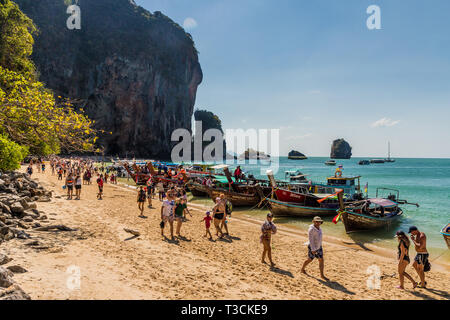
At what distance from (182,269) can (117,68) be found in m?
80.4

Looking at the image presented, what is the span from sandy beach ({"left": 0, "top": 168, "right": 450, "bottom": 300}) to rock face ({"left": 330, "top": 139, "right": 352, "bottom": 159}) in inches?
7593

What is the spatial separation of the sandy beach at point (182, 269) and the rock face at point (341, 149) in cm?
19285

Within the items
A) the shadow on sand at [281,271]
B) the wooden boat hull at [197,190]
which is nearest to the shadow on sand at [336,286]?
the shadow on sand at [281,271]

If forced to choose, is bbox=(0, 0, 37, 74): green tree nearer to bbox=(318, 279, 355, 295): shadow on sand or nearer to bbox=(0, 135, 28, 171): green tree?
bbox=(0, 135, 28, 171): green tree

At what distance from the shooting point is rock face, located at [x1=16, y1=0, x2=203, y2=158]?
6831 cm

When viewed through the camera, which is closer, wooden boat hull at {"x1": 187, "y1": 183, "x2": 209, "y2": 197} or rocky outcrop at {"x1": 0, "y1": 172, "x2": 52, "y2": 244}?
rocky outcrop at {"x1": 0, "y1": 172, "x2": 52, "y2": 244}

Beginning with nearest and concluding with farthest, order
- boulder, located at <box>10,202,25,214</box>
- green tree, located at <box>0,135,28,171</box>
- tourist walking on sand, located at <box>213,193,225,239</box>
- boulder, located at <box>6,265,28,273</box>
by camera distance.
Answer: boulder, located at <box>6,265,28,273</box>
boulder, located at <box>10,202,25,214</box>
tourist walking on sand, located at <box>213,193,225,239</box>
green tree, located at <box>0,135,28,171</box>

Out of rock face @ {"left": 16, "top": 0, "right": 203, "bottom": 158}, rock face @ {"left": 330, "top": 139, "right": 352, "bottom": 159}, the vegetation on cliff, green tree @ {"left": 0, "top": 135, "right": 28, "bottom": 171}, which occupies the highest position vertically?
rock face @ {"left": 16, "top": 0, "right": 203, "bottom": 158}

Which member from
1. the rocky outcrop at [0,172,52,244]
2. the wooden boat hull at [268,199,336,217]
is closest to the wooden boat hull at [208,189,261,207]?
the wooden boat hull at [268,199,336,217]

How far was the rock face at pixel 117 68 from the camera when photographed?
68.3 m

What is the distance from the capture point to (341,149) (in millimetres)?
185000

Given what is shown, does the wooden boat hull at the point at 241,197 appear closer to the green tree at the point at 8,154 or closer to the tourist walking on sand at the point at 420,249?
the green tree at the point at 8,154
